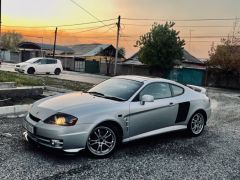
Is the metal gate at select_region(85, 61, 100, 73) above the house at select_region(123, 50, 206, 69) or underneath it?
underneath

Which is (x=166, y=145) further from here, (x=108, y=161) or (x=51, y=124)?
(x=51, y=124)

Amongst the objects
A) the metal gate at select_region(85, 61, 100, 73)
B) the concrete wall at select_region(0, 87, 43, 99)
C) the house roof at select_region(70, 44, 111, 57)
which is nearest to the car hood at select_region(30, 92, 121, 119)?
the concrete wall at select_region(0, 87, 43, 99)

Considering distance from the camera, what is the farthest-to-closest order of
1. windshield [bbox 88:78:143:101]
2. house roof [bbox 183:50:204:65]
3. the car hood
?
house roof [bbox 183:50:204:65] < windshield [bbox 88:78:143:101] < the car hood

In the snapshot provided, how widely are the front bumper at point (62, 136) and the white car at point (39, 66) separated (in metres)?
22.4

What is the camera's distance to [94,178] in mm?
4625

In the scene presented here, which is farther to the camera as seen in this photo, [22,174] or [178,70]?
[178,70]

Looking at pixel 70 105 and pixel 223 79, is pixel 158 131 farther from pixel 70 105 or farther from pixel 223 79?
pixel 223 79

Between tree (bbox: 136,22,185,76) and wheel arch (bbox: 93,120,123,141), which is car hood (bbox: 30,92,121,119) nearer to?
wheel arch (bbox: 93,120,123,141)

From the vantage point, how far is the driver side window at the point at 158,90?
640 cm

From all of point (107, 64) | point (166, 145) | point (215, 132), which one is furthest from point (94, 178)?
point (107, 64)

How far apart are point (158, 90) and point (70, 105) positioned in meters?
2.09

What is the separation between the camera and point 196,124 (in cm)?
752

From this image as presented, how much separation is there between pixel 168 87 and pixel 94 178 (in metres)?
3.06

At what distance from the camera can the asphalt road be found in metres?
4.78
